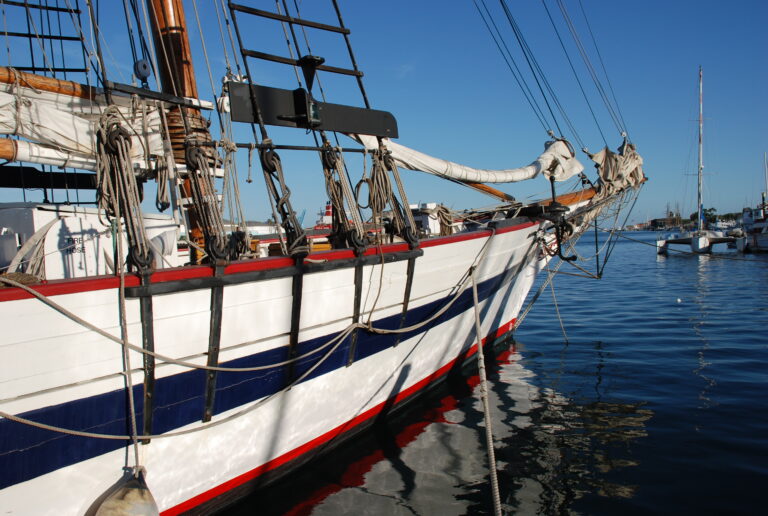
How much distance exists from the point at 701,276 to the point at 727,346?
55.7ft

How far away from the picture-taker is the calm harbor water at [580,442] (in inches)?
181

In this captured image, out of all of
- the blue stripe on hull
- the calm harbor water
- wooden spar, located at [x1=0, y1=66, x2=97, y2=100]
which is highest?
wooden spar, located at [x1=0, y1=66, x2=97, y2=100]

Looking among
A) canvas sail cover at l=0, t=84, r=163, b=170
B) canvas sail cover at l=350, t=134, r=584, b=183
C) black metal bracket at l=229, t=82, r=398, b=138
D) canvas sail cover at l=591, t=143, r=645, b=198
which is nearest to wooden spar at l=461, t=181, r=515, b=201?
canvas sail cover at l=350, t=134, r=584, b=183

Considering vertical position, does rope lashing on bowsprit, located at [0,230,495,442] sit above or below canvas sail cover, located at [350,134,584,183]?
below

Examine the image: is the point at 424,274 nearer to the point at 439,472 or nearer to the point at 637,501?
the point at 439,472

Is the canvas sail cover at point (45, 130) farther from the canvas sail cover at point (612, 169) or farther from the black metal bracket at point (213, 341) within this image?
the canvas sail cover at point (612, 169)

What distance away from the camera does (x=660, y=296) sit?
17500 mm

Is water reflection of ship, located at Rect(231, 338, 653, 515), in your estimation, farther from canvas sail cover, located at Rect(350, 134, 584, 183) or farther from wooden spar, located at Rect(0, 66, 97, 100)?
wooden spar, located at Rect(0, 66, 97, 100)

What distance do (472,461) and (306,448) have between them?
69.1 inches

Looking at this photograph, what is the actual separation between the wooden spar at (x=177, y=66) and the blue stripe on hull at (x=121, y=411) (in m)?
3.02

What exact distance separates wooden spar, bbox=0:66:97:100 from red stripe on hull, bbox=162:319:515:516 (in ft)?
18.1

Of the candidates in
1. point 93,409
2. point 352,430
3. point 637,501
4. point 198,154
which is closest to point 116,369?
point 93,409

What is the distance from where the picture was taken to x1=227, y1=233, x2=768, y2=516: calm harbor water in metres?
4.59

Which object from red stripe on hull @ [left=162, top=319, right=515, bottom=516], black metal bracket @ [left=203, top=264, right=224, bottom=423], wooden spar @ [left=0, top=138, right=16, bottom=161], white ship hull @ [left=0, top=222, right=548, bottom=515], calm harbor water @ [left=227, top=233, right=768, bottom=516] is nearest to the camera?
white ship hull @ [left=0, top=222, right=548, bottom=515]
